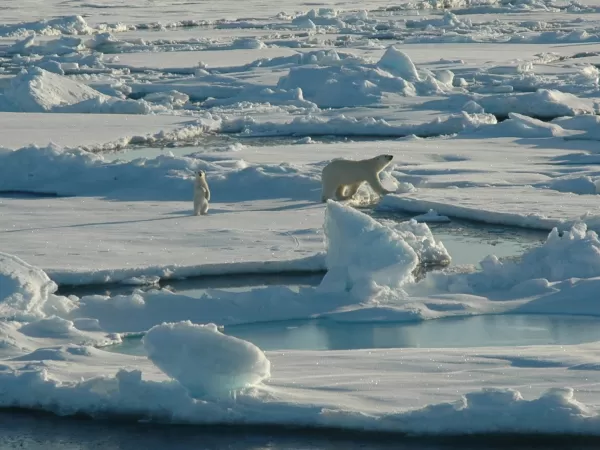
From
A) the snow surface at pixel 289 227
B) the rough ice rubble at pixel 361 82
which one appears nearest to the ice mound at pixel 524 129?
the snow surface at pixel 289 227

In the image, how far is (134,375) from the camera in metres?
5.11

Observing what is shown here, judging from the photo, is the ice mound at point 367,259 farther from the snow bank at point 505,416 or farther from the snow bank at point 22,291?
the snow bank at point 505,416

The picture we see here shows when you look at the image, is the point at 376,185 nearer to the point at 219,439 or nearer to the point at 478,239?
the point at 478,239

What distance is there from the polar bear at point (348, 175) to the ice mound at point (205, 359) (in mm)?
5221

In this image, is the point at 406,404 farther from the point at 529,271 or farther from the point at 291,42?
the point at 291,42

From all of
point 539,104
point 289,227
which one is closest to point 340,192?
point 289,227

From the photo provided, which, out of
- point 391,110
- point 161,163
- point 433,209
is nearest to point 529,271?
point 433,209

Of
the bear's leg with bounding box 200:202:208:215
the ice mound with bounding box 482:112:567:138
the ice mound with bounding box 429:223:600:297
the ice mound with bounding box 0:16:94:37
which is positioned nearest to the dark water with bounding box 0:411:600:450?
the ice mound with bounding box 429:223:600:297

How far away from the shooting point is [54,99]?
17859 millimetres

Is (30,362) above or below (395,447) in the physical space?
above

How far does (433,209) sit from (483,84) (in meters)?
11.0

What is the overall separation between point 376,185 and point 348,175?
0.33 meters

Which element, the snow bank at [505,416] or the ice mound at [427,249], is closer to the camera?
the snow bank at [505,416]

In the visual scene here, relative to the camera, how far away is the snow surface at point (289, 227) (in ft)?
16.7
